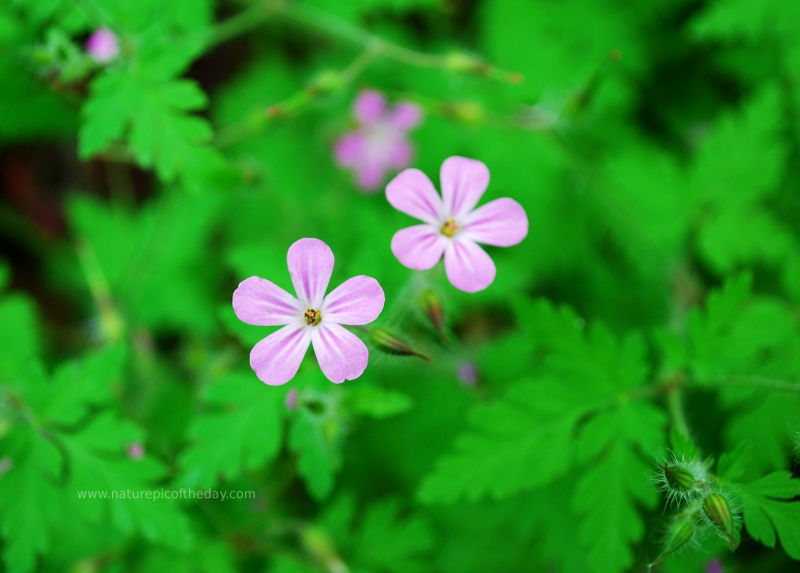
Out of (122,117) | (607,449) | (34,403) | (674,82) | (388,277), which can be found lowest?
(607,449)

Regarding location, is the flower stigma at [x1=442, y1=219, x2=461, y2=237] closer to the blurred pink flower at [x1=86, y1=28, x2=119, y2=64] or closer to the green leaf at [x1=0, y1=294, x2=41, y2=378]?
the blurred pink flower at [x1=86, y1=28, x2=119, y2=64]

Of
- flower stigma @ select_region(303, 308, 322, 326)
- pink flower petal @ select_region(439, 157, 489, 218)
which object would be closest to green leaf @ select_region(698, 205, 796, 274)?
pink flower petal @ select_region(439, 157, 489, 218)

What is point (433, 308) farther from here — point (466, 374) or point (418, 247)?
point (466, 374)

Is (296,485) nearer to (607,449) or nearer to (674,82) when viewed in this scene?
(607,449)

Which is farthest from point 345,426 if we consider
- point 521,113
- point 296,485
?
point 521,113

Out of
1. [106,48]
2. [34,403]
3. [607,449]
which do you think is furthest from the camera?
[106,48]

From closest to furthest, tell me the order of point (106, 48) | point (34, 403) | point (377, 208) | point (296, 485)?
point (34, 403) < point (106, 48) < point (296, 485) < point (377, 208)

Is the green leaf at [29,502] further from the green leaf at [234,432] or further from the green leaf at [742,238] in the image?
the green leaf at [742,238]

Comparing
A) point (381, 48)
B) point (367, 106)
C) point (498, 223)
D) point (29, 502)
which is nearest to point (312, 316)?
point (498, 223)
